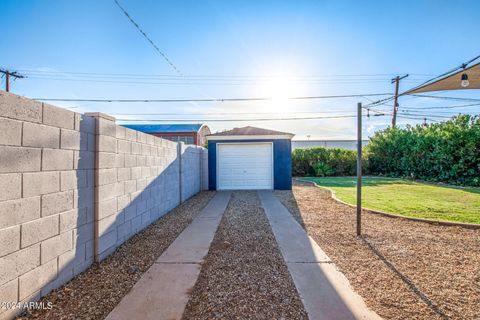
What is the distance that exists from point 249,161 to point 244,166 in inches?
12.8

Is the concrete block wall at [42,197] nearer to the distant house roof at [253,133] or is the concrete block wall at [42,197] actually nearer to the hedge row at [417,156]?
the distant house roof at [253,133]

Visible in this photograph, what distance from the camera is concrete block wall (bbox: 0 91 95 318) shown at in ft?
6.76

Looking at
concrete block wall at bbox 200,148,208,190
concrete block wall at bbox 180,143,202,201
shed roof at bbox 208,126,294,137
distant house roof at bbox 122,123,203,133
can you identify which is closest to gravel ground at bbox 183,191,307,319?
concrete block wall at bbox 180,143,202,201

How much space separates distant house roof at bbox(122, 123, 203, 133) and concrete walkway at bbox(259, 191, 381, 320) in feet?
76.5

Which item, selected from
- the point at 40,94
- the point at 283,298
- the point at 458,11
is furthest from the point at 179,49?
the point at 40,94

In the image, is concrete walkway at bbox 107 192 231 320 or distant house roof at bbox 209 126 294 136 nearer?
concrete walkway at bbox 107 192 231 320

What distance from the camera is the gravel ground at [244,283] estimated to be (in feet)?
7.45

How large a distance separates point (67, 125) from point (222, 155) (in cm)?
862

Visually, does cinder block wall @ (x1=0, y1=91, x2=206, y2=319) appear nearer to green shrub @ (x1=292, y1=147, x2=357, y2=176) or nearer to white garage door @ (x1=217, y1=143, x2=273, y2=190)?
white garage door @ (x1=217, y1=143, x2=273, y2=190)

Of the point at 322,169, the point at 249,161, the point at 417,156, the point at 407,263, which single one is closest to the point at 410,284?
the point at 407,263

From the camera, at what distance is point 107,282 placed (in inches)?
111

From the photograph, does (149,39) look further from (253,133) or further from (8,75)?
(8,75)

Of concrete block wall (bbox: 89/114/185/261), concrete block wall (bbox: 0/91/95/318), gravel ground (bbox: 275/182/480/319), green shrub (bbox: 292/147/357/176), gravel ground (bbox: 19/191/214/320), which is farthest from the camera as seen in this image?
green shrub (bbox: 292/147/357/176)

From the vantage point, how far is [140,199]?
4.80 meters
